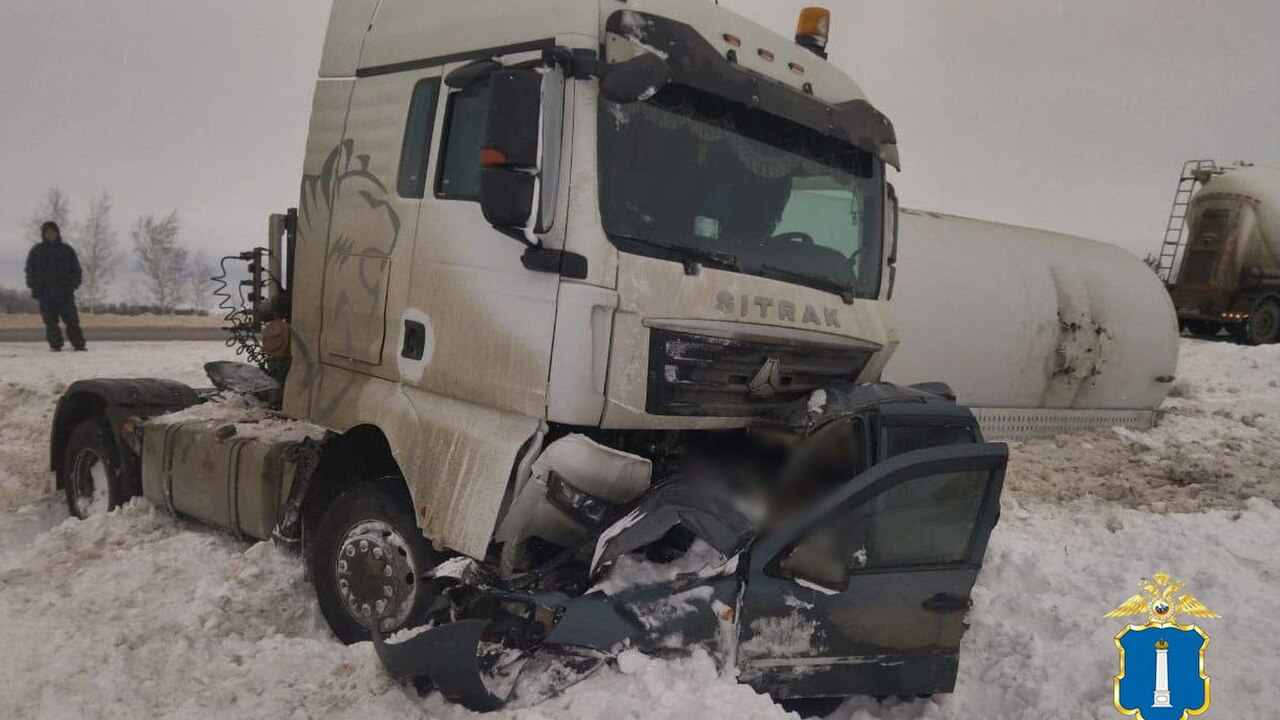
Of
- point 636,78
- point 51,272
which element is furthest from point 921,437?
point 51,272

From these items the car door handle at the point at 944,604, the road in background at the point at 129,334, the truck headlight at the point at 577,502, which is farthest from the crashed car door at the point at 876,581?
the road in background at the point at 129,334

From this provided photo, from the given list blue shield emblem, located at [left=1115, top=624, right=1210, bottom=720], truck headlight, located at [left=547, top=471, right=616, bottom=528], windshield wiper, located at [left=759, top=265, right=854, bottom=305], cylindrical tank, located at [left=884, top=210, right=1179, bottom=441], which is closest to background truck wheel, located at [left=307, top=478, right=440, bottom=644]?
truck headlight, located at [left=547, top=471, right=616, bottom=528]

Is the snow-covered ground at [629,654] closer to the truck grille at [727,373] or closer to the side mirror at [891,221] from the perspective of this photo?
the truck grille at [727,373]

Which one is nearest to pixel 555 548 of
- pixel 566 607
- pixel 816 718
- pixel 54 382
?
pixel 566 607

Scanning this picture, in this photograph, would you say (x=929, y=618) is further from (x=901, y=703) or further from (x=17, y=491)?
(x=17, y=491)

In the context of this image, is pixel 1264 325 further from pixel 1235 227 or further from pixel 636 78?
pixel 636 78

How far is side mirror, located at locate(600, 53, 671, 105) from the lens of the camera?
3.40 m

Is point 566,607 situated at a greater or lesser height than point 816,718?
greater

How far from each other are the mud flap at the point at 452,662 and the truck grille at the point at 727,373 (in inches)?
44.8

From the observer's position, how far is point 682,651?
317 centimetres

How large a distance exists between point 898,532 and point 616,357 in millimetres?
1312

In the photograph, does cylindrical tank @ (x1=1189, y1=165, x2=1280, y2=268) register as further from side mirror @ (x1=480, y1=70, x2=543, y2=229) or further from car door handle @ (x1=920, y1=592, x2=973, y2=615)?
side mirror @ (x1=480, y1=70, x2=543, y2=229)

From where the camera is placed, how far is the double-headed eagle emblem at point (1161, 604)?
4.64m

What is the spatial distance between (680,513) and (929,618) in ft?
3.61
